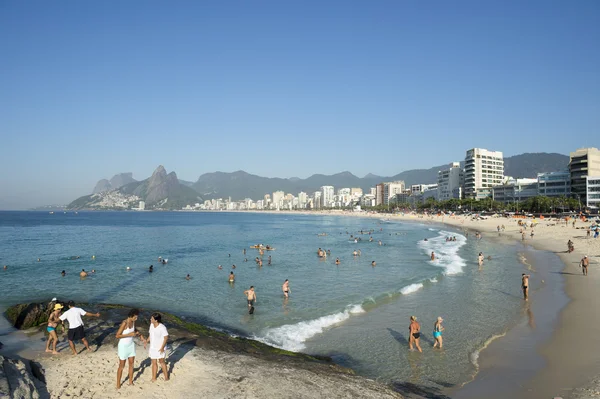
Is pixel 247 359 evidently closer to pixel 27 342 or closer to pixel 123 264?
pixel 27 342

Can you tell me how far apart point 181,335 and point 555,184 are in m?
122

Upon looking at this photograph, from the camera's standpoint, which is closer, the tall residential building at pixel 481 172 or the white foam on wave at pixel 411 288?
the white foam on wave at pixel 411 288

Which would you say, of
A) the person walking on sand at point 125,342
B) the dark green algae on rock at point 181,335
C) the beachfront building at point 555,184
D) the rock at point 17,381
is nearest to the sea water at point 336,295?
the dark green algae on rock at point 181,335

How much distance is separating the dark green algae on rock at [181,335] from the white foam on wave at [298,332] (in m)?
1.00

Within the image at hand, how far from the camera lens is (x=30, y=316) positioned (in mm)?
13820

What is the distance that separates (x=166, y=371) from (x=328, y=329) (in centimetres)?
790

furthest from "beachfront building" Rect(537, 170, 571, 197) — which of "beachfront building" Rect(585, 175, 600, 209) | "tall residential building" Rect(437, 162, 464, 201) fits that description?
"tall residential building" Rect(437, 162, 464, 201)

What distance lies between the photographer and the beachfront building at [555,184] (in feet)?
339

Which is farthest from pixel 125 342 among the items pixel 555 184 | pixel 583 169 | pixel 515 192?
pixel 515 192

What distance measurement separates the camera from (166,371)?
8.30 meters

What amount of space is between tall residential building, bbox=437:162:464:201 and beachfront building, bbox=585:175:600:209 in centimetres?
5265

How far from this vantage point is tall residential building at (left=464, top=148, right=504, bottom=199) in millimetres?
133250

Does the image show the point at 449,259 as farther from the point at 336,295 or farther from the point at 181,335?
the point at 181,335

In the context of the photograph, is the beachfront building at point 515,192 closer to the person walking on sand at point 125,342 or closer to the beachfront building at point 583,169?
the beachfront building at point 583,169
